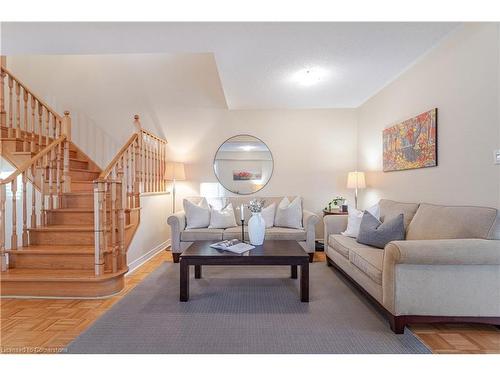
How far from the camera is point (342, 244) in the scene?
2967 millimetres

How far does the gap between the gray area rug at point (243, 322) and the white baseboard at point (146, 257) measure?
1.50 feet

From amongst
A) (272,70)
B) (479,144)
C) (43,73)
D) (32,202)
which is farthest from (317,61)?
(43,73)

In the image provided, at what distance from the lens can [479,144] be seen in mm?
2229

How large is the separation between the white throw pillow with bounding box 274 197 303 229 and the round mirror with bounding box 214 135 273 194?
824mm

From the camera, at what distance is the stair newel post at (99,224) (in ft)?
8.66

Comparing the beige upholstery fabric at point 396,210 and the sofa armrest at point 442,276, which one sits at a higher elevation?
the beige upholstery fabric at point 396,210

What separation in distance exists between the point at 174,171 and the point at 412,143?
10.9ft

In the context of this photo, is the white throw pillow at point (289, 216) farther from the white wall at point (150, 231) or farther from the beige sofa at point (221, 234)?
the white wall at point (150, 231)

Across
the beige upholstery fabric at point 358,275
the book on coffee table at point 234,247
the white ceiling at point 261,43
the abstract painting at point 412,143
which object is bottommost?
the beige upholstery fabric at point 358,275

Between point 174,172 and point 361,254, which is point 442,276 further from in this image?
point 174,172

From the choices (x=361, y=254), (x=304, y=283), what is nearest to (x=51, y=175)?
(x=304, y=283)

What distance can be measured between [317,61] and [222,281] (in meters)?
2.56

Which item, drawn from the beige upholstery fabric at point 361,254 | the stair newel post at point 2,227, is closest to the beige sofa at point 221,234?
the beige upholstery fabric at point 361,254
